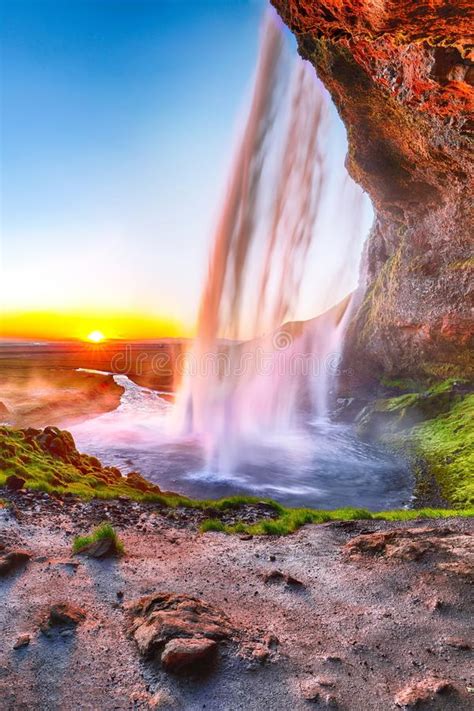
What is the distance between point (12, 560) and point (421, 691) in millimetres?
6945

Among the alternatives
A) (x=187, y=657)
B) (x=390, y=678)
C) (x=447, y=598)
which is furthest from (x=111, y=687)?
(x=447, y=598)

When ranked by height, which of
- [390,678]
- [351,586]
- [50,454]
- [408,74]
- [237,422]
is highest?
[408,74]

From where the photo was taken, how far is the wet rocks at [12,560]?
6.82 metres

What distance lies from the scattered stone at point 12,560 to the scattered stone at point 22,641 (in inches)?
83.5

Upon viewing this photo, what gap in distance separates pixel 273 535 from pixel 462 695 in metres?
6.36

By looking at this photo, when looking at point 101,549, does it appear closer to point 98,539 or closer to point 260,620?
point 98,539

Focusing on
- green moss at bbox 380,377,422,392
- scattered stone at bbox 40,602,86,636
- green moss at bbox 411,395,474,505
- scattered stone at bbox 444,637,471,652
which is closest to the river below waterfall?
green moss at bbox 411,395,474,505

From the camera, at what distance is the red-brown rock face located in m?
5.93

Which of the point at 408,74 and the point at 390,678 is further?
the point at 408,74

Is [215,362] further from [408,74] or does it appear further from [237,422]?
[408,74]

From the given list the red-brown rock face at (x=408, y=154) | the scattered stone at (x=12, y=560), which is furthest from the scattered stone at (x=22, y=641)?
the red-brown rock face at (x=408, y=154)

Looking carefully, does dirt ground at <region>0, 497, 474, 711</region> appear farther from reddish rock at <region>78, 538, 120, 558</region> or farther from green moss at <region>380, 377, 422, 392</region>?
green moss at <region>380, 377, 422, 392</region>

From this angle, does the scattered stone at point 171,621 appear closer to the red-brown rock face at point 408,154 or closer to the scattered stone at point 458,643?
the scattered stone at point 458,643

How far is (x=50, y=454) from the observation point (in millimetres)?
17375
